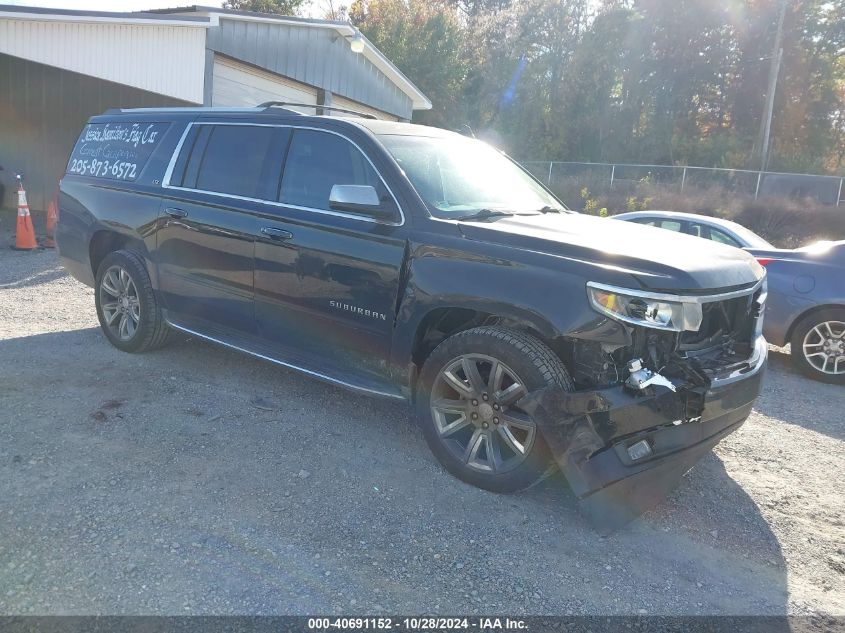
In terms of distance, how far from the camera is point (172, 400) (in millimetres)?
4754

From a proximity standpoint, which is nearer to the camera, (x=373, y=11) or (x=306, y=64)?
(x=306, y=64)

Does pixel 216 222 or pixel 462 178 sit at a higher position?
pixel 462 178

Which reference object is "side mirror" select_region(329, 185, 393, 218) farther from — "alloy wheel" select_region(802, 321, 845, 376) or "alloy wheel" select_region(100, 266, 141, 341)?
"alloy wheel" select_region(802, 321, 845, 376)

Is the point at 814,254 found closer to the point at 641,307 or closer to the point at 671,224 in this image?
the point at 671,224

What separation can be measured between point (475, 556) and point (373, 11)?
3853 centimetres

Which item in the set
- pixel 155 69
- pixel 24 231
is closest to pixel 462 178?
pixel 155 69

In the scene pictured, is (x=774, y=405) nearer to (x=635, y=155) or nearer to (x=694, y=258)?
→ (x=694, y=258)

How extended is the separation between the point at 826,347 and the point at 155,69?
1074 centimetres

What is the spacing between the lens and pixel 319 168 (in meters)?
4.40

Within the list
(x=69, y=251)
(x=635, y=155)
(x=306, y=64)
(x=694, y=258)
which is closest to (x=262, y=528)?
(x=694, y=258)

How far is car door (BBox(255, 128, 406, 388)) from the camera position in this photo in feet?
13.0

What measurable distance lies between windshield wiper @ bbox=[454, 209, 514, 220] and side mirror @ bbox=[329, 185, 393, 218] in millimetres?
448

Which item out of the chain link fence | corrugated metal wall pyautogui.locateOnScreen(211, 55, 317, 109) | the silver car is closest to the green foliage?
the chain link fence

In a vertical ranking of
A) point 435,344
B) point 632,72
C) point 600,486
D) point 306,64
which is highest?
point 632,72
